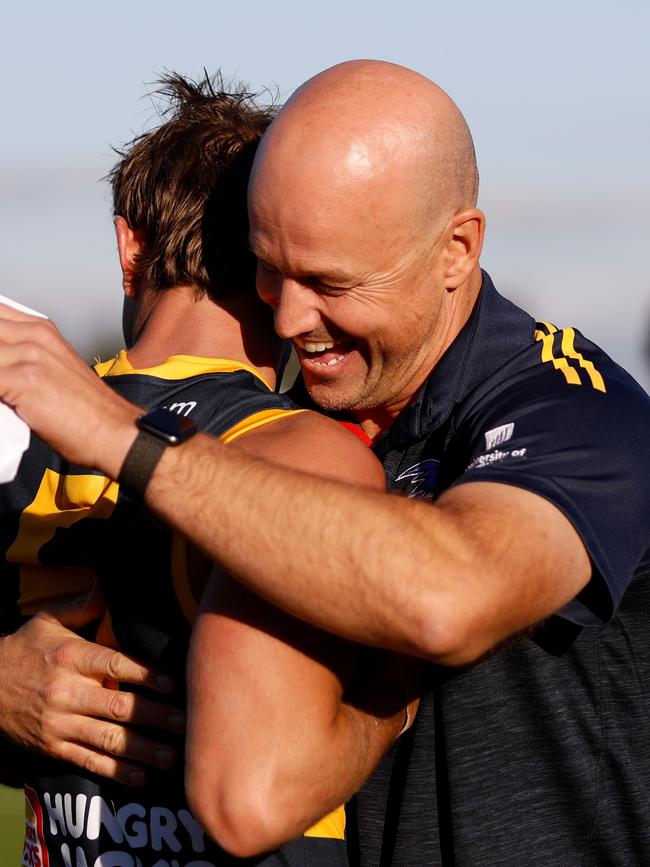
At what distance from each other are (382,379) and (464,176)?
0.61 metres

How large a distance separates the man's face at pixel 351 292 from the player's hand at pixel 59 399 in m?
0.79

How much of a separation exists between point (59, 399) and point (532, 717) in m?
1.44

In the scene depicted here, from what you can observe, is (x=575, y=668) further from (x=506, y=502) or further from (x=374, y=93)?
(x=374, y=93)

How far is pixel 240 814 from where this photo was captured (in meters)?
2.13

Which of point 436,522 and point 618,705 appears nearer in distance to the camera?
point 436,522

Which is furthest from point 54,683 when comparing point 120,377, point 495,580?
point 495,580

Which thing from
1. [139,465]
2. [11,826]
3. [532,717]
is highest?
[139,465]

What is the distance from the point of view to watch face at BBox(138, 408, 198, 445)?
84.7 inches

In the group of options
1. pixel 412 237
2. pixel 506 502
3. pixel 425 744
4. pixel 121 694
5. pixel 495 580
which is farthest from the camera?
pixel 412 237

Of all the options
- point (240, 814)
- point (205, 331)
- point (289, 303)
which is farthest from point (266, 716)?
point (289, 303)

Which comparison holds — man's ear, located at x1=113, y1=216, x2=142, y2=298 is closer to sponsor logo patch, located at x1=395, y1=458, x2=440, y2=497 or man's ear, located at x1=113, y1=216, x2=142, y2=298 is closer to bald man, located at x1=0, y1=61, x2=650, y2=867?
bald man, located at x1=0, y1=61, x2=650, y2=867

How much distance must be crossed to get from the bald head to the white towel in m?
1.06

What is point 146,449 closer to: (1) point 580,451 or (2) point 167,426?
(2) point 167,426

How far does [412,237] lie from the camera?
303cm
